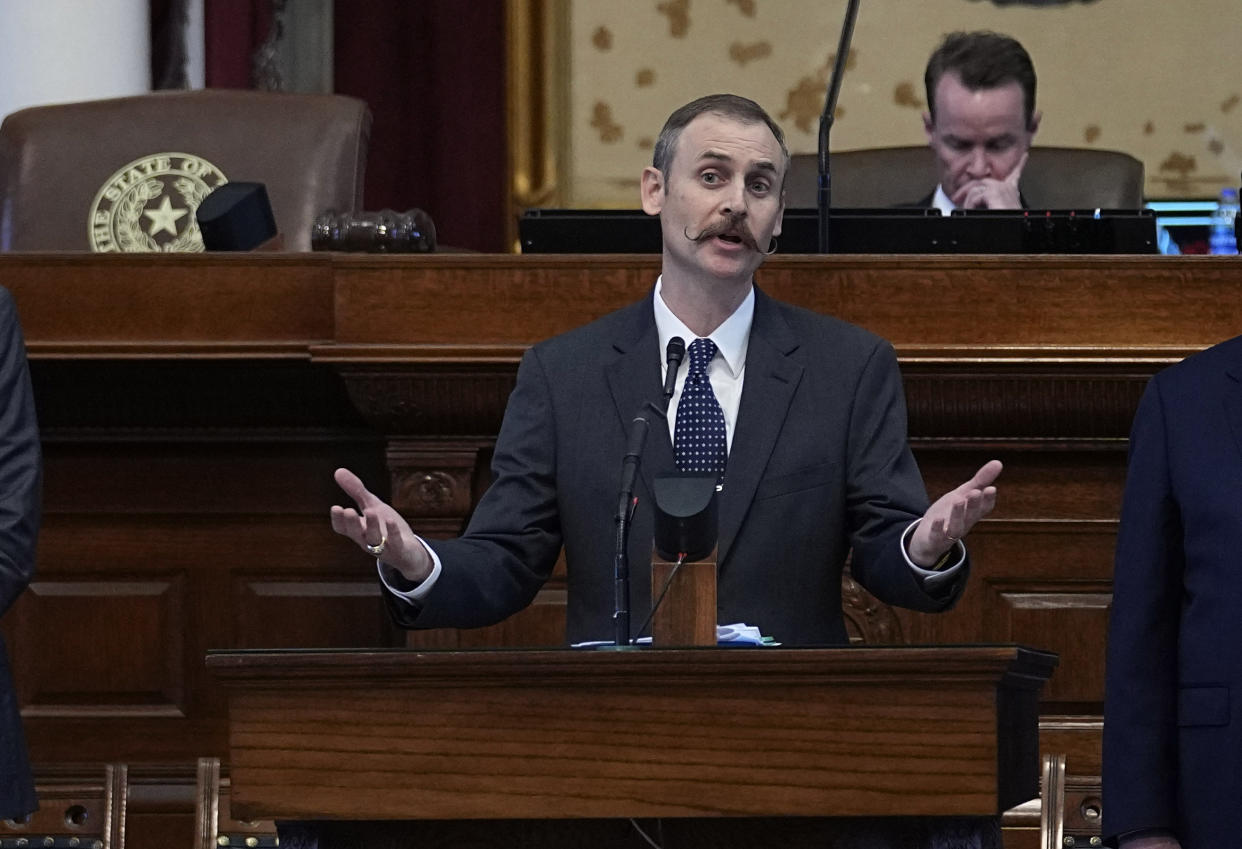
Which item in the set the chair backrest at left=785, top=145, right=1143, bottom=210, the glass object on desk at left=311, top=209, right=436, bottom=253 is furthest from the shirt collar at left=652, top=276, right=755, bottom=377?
the chair backrest at left=785, top=145, right=1143, bottom=210

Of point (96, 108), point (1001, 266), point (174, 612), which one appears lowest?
point (174, 612)

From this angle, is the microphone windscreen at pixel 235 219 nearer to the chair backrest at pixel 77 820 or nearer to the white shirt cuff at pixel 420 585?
the chair backrest at pixel 77 820

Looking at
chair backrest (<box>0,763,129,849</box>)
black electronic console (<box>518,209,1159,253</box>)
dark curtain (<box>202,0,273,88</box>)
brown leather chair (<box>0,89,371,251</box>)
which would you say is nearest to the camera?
chair backrest (<box>0,763,129,849</box>)

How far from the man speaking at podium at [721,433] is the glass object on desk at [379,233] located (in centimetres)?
75

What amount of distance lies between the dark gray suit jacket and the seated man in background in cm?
171

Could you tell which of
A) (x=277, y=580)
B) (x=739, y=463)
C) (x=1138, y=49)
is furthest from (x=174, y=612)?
(x=1138, y=49)

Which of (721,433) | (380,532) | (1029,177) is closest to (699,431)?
(721,433)

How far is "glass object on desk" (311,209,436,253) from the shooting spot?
11.5ft

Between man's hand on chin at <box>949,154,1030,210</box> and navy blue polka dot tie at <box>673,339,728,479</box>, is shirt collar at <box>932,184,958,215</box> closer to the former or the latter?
man's hand on chin at <box>949,154,1030,210</box>

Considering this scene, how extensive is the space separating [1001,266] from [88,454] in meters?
1.60

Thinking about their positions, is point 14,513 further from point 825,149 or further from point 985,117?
point 985,117

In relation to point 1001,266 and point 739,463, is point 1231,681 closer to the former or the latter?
point 739,463

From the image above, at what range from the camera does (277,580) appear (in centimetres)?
361

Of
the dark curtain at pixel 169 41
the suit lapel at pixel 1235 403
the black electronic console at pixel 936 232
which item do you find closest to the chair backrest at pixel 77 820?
the black electronic console at pixel 936 232
